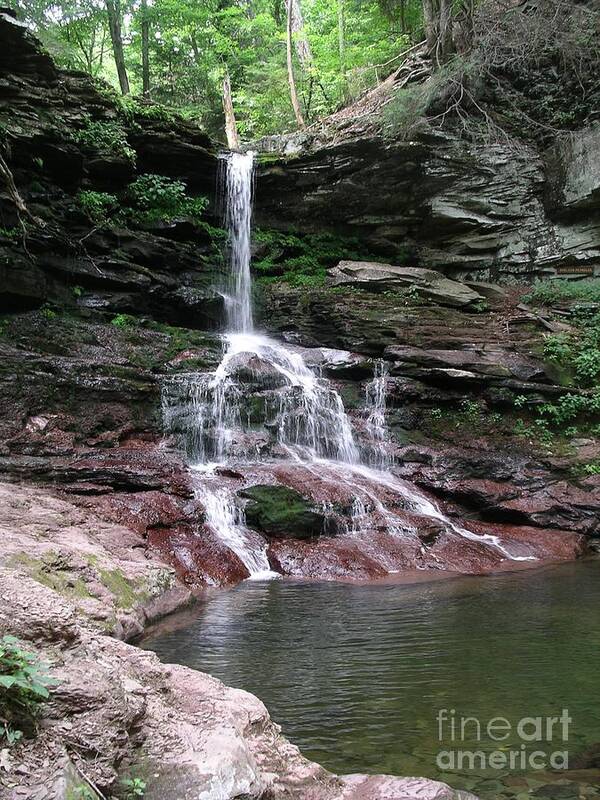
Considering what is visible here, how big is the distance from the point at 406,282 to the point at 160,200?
7.47m

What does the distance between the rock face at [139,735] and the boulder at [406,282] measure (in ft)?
48.0

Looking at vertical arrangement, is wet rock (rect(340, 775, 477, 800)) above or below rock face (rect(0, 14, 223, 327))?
below

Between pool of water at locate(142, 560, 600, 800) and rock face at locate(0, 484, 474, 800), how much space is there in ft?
2.05

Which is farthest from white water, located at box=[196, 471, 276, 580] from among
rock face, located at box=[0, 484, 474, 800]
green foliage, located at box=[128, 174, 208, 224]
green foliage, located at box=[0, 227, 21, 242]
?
green foliage, located at box=[128, 174, 208, 224]

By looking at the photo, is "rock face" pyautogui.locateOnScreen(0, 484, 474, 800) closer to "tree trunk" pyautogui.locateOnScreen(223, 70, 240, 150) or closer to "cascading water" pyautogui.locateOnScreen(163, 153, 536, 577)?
"cascading water" pyautogui.locateOnScreen(163, 153, 536, 577)

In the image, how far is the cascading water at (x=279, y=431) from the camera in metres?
9.44

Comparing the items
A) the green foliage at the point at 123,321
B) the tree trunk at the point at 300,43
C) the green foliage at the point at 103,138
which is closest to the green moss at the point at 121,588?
the green foliage at the point at 123,321

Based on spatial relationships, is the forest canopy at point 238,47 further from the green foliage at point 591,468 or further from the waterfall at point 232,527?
the green foliage at point 591,468

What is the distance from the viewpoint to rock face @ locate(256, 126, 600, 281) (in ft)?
54.2

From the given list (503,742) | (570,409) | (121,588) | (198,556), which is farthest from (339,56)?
(503,742)

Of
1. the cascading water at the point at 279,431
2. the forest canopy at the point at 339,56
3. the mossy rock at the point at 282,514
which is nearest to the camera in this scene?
the mossy rock at the point at 282,514

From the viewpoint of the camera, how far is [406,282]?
1653 centimetres

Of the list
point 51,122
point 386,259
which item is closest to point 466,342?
point 386,259

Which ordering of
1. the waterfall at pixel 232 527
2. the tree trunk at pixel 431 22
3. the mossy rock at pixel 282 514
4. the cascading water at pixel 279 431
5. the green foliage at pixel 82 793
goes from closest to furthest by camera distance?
the green foliage at pixel 82 793 < the waterfall at pixel 232 527 < the mossy rock at pixel 282 514 < the cascading water at pixel 279 431 < the tree trunk at pixel 431 22
